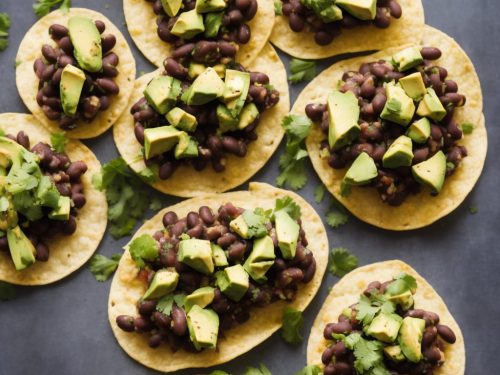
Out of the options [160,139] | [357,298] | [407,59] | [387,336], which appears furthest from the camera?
[357,298]

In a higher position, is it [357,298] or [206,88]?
[206,88]

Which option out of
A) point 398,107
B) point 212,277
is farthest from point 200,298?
point 398,107

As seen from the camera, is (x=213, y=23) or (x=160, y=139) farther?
(x=213, y=23)

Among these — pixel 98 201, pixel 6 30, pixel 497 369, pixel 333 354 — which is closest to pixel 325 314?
pixel 333 354

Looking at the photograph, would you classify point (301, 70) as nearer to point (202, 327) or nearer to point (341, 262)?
point (341, 262)

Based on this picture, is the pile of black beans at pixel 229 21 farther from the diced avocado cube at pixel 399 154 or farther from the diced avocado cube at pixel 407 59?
the diced avocado cube at pixel 399 154

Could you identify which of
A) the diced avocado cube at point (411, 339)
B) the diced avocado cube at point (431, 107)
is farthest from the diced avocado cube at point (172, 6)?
the diced avocado cube at point (411, 339)

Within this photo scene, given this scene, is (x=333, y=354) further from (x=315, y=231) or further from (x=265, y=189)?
(x=265, y=189)
